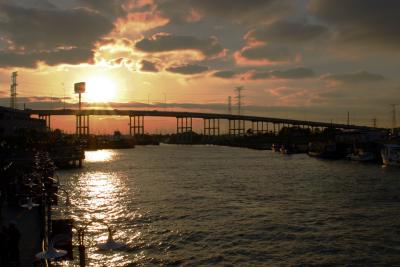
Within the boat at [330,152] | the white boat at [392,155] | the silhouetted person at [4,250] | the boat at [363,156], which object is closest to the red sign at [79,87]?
the boat at [330,152]

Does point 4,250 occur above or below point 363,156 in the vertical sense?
above

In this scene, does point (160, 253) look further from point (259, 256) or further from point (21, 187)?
point (21, 187)

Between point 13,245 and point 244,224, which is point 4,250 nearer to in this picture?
point 13,245

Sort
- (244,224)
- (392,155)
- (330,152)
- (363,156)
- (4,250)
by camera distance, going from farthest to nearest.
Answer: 1. (330,152)
2. (363,156)
3. (392,155)
4. (244,224)
5. (4,250)

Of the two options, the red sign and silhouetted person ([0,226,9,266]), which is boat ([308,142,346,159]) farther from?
the red sign

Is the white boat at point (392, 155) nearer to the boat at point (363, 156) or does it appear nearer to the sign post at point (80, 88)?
the boat at point (363, 156)

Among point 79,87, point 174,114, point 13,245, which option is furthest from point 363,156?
point 79,87

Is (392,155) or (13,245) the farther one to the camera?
(392,155)

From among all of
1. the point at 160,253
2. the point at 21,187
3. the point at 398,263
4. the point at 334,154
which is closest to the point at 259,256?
the point at 160,253

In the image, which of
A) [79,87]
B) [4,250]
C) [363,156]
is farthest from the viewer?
[79,87]

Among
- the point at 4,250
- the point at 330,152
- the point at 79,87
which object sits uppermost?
the point at 79,87

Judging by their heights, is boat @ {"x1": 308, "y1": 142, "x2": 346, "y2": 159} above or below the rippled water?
above

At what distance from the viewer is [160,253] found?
56.7 feet

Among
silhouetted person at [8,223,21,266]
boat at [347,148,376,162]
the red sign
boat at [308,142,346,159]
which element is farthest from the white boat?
the red sign
